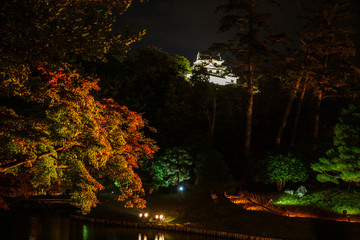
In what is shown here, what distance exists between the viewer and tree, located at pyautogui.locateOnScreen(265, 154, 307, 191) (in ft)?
49.6

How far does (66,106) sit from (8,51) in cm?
168

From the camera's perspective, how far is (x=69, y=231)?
615 inches

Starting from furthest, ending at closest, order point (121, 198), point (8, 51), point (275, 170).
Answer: point (275, 170), point (121, 198), point (8, 51)

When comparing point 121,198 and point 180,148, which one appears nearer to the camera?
point 121,198

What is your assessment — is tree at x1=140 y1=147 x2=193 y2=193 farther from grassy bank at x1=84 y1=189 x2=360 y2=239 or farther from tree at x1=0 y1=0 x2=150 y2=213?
tree at x1=0 y1=0 x2=150 y2=213

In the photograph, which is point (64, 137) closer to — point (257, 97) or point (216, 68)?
point (257, 97)

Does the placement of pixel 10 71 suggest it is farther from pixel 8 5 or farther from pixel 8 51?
pixel 8 5

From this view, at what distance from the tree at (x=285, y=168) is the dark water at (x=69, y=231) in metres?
4.80

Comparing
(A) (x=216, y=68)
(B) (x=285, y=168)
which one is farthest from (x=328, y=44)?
(A) (x=216, y=68)

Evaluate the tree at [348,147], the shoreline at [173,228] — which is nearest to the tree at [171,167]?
the shoreline at [173,228]

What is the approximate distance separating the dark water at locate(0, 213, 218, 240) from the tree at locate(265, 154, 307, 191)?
4.80 meters

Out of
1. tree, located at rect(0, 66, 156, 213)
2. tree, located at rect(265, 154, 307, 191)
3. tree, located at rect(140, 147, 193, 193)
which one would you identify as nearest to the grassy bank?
tree, located at rect(140, 147, 193, 193)

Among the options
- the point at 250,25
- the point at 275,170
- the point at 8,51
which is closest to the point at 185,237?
the point at 275,170

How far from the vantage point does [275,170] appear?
605 inches
